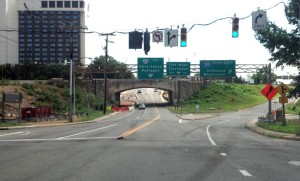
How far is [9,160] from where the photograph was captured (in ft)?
44.6

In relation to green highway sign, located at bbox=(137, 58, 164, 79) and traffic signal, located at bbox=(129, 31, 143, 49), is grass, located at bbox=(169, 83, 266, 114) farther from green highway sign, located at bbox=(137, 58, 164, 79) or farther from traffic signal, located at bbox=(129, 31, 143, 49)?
traffic signal, located at bbox=(129, 31, 143, 49)

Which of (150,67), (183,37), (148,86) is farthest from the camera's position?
(148,86)

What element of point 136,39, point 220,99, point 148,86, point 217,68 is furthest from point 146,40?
point 220,99

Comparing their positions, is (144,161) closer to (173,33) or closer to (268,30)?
(173,33)

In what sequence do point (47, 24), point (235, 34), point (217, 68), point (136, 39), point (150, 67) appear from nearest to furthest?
1. point (235, 34)
2. point (136, 39)
3. point (47, 24)
4. point (150, 67)
5. point (217, 68)

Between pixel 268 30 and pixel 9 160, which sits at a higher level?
pixel 268 30

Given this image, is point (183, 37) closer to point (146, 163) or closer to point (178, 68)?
point (146, 163)

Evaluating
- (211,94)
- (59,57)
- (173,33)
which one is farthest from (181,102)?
(173,33)

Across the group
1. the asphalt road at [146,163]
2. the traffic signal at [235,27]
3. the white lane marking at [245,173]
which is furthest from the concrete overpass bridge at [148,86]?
the white lane marking at [245,173]

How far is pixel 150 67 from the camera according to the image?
61.3 metres

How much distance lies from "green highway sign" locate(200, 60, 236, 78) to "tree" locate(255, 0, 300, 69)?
22.1 meters

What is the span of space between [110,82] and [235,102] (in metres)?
29.7

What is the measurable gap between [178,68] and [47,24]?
776 inches

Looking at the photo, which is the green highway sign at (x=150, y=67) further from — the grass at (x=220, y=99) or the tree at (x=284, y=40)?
the grass at (x=220, y=99)
